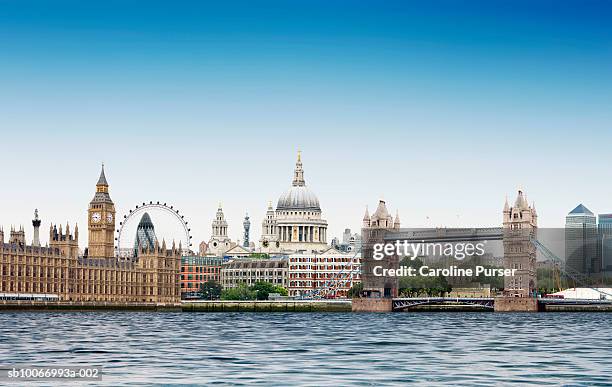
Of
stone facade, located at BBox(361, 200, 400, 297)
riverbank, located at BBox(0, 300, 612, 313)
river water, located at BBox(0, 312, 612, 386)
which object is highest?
stone facade, located at BBox(361, 200, 400, 297)

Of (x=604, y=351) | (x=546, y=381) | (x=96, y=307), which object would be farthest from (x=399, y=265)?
(x=546, y=381)

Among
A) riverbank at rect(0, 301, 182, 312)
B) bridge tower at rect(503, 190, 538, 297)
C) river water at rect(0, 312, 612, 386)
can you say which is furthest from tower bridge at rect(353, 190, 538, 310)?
river water at rect(0, 312, 612, 386)

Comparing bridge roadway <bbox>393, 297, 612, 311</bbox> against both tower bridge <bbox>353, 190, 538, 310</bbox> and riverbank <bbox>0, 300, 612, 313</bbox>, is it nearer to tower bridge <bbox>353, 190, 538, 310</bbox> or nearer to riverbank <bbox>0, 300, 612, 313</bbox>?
riverbank <bbox>0, 300, 612, 313</bbox>

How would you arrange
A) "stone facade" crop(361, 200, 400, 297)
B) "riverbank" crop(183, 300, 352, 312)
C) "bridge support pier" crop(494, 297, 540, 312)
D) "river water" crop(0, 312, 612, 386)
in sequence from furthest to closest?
1. "stone facade" crop(361, 200, 400, 297)
2. "riverbank" crop(183, 300, 352, 312)
3. "bridge support pier" crop(494, 297, 540, 312)
4. "river water" crop(0, 312, 612, 386)

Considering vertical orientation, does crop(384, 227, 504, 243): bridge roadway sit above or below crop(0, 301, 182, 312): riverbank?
above

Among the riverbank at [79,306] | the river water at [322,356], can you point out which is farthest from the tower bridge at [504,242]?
the river water at [322,356]

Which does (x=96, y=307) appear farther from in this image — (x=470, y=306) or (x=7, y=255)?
(x=470, y=306)

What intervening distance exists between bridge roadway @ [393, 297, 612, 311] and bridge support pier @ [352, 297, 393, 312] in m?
→ 0.88

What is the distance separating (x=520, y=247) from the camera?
185 metres

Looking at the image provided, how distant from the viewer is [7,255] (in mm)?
180125

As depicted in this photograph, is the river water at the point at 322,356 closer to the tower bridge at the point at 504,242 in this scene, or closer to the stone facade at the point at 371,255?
the tower bridge at the point at 504,242

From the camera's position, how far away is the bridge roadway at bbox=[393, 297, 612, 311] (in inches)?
6052

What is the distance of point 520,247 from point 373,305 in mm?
30489

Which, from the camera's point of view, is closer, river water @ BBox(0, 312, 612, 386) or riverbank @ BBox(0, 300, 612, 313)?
river water @ BBox(0, 312, 612, 386)
